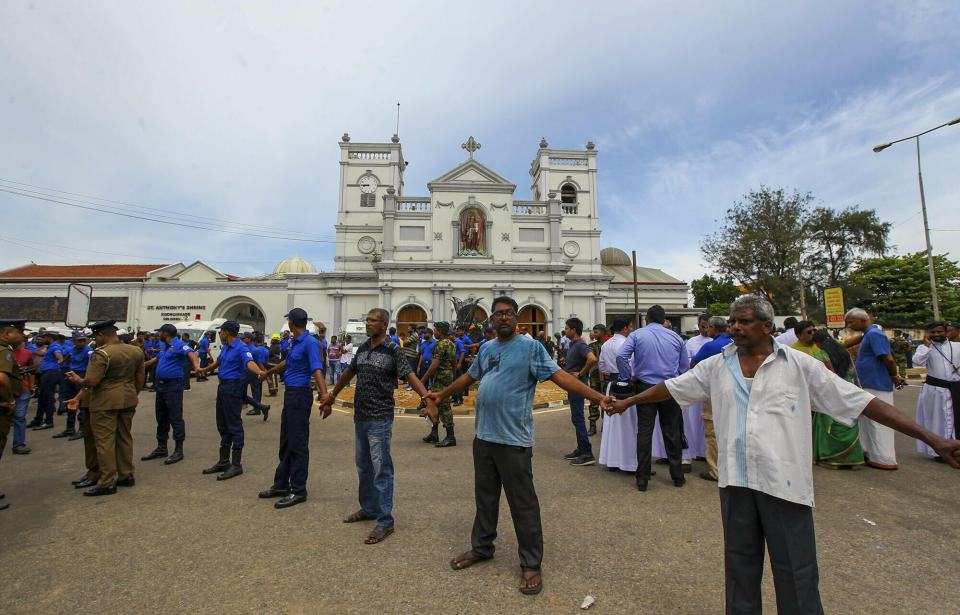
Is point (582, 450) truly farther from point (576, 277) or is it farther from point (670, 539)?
point (576, 277)

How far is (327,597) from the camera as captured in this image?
271 cm

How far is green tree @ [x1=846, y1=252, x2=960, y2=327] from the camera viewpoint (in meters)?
33.7

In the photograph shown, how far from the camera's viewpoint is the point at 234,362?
5660 millimetres

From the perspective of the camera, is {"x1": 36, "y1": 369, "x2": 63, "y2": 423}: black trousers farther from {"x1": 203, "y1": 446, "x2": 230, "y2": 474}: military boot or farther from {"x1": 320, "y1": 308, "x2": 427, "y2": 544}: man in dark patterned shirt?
{"x1": 320, "y1": 308, "x2": 427, "y2": 544}: man in dark patterned shirt

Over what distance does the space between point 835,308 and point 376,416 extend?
52.5 feet

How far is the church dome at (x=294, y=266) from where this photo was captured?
43803mm

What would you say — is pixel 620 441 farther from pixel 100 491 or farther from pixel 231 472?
pixel 100 491

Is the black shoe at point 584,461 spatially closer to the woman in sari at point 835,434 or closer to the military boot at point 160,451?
the woman in sari at point 835,434

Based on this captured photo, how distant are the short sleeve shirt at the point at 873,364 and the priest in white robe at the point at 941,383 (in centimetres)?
83

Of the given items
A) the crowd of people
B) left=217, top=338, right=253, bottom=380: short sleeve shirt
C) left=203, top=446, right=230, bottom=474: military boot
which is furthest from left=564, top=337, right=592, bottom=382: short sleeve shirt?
left=203, top=446, right=230, bottom=474: military boot

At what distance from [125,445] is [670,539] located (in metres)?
5.79

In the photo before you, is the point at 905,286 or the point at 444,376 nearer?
the point at 444,376

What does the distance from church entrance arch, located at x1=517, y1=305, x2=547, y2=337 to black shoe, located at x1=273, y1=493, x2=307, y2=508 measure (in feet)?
86.2

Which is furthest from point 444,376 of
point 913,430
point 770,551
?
point 913,430
